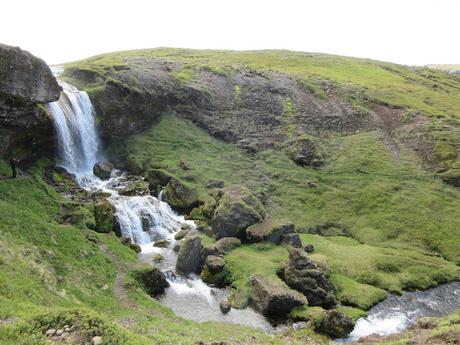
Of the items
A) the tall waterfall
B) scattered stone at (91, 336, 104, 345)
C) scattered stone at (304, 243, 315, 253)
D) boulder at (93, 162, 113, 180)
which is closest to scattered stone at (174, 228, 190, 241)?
scattered stone at (304, 243, 315, 253)

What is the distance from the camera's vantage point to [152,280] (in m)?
45.1

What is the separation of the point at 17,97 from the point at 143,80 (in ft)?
127

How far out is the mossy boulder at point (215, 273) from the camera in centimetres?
4953

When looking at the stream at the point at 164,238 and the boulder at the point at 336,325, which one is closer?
the boulder at the point at 336,325

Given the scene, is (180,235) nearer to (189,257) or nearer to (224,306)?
(189,257)

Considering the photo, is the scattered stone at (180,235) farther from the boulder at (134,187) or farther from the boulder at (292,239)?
the boulder at (292,239)

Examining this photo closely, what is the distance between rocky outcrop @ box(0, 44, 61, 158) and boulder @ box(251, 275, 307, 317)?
1443 inches

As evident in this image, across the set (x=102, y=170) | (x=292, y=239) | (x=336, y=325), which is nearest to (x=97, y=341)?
(x=336, y=325)

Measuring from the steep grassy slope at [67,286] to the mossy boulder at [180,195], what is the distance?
669 inches

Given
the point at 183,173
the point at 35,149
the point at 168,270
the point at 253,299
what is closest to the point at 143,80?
the point at 183,173

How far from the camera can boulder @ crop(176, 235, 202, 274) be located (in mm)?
50625

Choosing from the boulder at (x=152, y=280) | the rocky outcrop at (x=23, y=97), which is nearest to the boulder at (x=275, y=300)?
the boulder at (x=152, y=280)

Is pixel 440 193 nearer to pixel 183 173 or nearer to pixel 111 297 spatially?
pixel 183 173

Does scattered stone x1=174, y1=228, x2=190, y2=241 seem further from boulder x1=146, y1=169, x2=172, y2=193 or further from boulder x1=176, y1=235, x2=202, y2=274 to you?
boulder x1=146, y1=169, x2=172, y2=193
